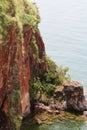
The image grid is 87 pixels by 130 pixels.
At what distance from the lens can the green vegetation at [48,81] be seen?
3578 centimetres

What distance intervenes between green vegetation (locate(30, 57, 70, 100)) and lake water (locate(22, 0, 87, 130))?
3.27 m

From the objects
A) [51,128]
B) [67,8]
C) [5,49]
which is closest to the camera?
[5,49]

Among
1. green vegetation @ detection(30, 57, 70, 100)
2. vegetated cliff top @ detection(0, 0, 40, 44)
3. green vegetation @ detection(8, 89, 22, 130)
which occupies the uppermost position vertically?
vegetated cliff top @ detection(0, 0, 40, 44)

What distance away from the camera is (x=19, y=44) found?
90.3 ft

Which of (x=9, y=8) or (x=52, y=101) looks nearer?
(x=9, y=8)

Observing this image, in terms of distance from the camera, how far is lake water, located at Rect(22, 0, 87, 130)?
1945 inches

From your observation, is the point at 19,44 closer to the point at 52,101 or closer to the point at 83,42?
the point at 52,101

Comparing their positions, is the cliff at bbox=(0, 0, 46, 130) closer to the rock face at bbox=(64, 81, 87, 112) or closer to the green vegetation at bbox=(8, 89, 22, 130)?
the green vegetation at bbox=(8, 89, 22, 130)

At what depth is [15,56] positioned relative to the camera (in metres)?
27.3

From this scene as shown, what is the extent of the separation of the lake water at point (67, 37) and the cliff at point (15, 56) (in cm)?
462

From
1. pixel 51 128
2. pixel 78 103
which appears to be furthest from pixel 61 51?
pixel 51 128

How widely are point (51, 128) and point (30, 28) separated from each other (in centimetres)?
774

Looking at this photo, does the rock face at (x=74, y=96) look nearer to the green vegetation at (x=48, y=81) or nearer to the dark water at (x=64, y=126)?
the green vegetation at (x=48, y=81)

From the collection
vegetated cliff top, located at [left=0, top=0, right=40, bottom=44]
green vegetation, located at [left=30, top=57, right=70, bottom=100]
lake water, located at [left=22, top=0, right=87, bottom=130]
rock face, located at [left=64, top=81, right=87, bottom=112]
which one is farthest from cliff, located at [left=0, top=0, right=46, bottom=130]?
lake water, located at [left=22, top=0, right=87, bottom=130]
